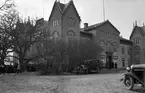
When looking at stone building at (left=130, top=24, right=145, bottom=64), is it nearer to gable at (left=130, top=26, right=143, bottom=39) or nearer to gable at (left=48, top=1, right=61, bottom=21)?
gable at (left=130, top=26, right=143, bottom=39)

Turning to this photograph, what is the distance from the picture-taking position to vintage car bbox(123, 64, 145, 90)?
1168cm

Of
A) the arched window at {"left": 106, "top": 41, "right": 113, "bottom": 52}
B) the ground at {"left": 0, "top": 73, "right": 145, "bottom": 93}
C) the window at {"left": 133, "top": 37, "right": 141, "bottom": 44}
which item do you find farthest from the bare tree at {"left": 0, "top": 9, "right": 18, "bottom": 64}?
the window at {"left": 133, "top": 37, "right": 141, "bottom": 44}

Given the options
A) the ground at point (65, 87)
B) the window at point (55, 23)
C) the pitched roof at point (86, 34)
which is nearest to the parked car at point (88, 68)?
the ground at point (65, 87)

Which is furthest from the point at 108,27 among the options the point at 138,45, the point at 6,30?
the point at 6,30

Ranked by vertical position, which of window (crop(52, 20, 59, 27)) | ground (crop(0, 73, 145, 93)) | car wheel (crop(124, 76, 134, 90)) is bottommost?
ground (crop(0, 73, 145, 93))

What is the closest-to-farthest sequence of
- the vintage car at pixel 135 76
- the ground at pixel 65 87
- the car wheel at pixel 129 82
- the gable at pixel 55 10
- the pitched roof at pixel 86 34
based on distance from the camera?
the ground at pixel 65 87 < the vintage car at pixel 135 76 < the car wheel at pixel 129 82 < the gable at pixel 55 10 < the pitched roof at pixel 86 34

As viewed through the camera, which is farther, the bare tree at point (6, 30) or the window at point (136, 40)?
the window at point (136, 40)

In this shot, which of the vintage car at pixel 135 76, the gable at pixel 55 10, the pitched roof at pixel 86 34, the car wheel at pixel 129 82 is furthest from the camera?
the pitched roof at pixel 86 34

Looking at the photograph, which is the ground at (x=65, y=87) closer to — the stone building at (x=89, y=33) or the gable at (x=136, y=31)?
the stone building at (x=89, y=33)

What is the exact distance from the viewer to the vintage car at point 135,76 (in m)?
11.7

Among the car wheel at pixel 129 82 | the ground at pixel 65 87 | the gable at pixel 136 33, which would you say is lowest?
the ground at pixel 65 87

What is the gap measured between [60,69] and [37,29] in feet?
32.3

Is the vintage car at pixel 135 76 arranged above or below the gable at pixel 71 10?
below

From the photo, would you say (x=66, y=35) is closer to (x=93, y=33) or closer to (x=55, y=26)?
(x=55, y=26)
